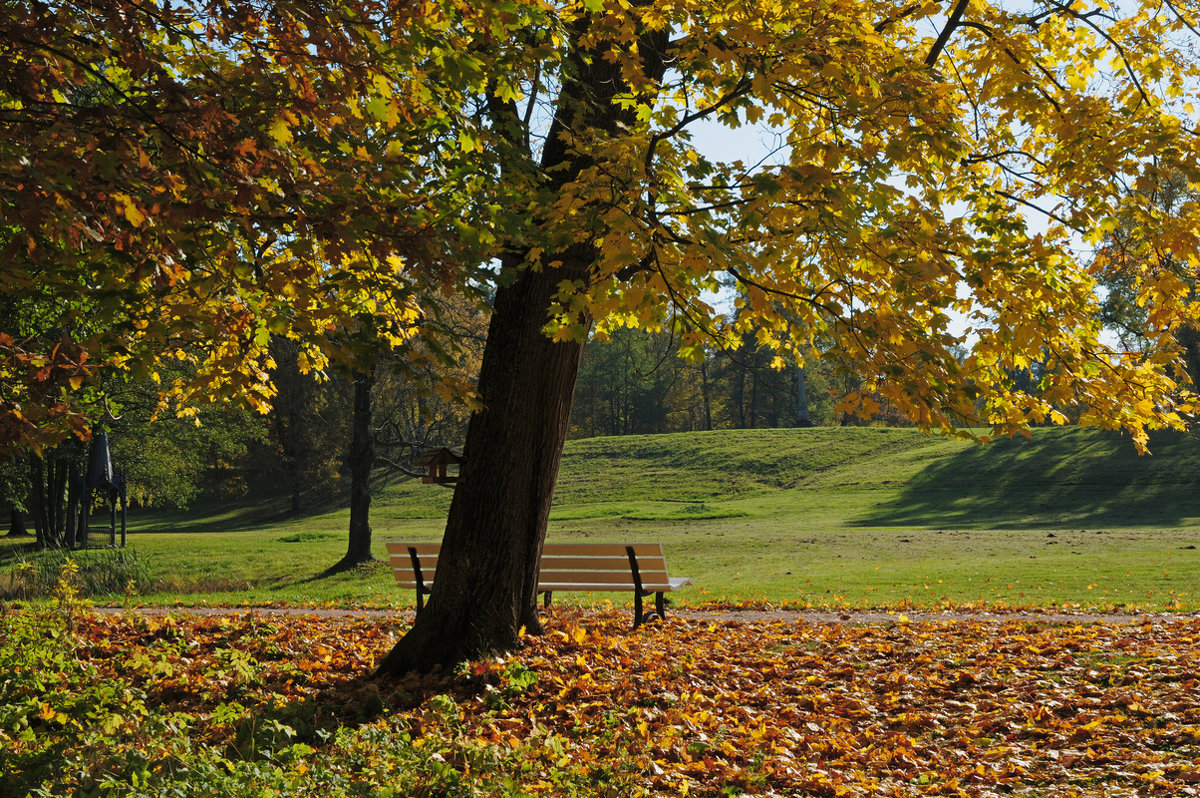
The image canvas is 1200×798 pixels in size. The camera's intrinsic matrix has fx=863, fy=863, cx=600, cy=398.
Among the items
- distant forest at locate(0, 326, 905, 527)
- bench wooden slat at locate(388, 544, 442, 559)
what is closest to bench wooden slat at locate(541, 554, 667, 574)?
bench wooden slat at locate(388, 544, 442, 559)

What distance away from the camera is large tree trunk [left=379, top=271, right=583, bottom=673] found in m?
6.36

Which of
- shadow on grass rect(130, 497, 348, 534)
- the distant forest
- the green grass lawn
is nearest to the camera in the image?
the green grass lawn

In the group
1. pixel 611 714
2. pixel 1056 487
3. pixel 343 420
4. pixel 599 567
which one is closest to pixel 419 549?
pixel 599 567

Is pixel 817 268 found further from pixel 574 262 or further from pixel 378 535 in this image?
pixel 378 535

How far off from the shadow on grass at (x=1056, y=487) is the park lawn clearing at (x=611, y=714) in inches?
817

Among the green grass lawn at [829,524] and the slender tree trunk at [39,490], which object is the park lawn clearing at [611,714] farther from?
the slender tree trunk at [39,490]

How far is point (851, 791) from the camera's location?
4062mm

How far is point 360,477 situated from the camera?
19.5 meters

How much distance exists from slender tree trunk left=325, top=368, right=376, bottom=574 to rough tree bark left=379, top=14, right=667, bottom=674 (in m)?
12.9

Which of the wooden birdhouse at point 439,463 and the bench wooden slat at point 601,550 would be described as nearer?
the wooden birdhouse at point 439,463

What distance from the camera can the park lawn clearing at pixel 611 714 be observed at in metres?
4.04

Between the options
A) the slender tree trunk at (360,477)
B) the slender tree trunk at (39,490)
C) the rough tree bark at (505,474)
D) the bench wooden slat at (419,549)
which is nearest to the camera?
the rough tree bark at (505,474)

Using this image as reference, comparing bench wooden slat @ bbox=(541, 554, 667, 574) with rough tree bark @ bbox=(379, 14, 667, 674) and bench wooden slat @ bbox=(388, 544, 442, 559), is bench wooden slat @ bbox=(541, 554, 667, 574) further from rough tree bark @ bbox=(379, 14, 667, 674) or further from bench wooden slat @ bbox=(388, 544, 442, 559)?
rough tree bark @ bbox=(379, 14, 667, 674)

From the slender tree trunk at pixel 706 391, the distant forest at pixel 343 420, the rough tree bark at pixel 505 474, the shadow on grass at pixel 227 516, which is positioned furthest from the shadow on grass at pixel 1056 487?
the shadow on grass at pixel 227 516
